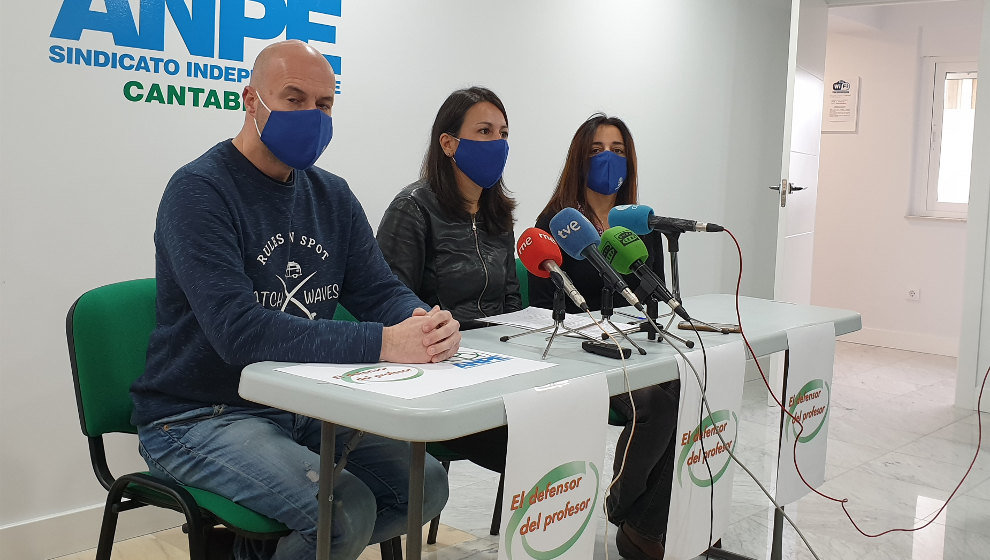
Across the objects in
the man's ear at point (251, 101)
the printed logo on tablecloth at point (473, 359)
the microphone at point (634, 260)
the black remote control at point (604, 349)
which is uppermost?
the man's ear at point (251, 101)

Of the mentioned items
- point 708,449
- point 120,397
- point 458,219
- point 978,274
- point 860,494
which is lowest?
point 860,494

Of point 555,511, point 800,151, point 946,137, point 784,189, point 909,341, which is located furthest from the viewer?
point 909,341

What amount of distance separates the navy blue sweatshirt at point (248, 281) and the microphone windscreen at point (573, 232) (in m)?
0.38

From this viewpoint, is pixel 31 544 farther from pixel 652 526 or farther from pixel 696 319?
pixel 696 319

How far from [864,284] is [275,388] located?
6.09 meters

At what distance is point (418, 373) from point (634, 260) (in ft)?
1.90

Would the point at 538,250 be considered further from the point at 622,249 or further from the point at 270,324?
the point at 270,324

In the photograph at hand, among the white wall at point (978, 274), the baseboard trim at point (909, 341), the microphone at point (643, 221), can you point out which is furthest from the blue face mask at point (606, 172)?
the baseboard trim at point (909, 341)

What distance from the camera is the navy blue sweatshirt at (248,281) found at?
1706mm

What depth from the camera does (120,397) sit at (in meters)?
1.91

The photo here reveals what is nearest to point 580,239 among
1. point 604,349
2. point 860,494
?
point 604,349

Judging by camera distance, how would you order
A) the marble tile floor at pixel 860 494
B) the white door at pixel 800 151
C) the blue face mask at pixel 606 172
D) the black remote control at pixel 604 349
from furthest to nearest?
1. the white door at pixel 800 151
2. the blue face mask at pixel 606 172
3. the marble tile floor at pixel 860 494
4. the black remote control at pixel 604 349

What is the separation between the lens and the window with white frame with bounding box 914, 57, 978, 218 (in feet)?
20.9

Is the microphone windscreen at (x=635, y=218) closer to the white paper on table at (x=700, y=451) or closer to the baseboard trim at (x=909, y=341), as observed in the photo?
the white paper on table at (x=700, y=451)
